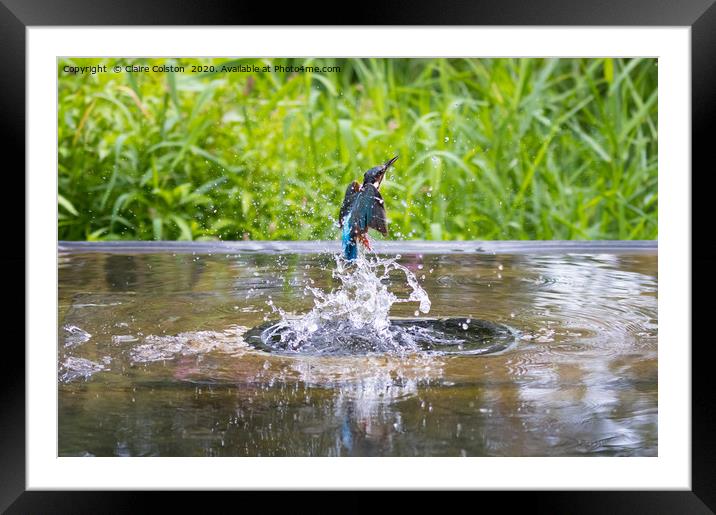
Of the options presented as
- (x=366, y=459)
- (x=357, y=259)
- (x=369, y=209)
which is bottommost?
(x=366, y=459)

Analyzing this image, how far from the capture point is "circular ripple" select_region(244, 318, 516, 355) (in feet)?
8.02

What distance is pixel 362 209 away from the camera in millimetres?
2605

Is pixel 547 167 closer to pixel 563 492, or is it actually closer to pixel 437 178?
pixel 437 178

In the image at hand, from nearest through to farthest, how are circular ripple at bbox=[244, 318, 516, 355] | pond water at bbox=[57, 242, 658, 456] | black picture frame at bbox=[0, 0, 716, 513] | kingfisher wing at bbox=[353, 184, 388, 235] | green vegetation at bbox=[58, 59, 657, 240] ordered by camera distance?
pond water at bbox=[57, 242, 658, 456], black picture frame at bbox=[0, 0, 716, 513], circular ripple at bbox=[244, 318, 516, 355], kingfisher wing at bbox=[353, 184, 388, 235], green vegetation at bbox=[58, 59, 657, 240]

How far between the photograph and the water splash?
11mm

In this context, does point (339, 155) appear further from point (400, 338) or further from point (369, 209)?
point (400, 338)

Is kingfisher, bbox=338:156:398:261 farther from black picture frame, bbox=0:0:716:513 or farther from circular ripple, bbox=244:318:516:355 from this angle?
black picture frame, bbox=0:0:716:513

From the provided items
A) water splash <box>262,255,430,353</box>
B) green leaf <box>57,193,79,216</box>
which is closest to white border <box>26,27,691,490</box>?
water splash <box>262,255,430,353</box>
